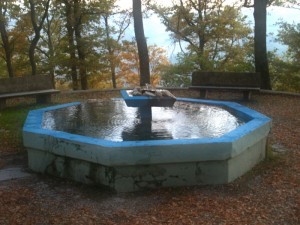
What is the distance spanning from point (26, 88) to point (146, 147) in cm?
717

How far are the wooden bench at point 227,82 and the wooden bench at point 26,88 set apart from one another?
4571 mm

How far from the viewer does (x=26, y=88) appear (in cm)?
1044

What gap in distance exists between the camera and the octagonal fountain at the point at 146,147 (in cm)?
446

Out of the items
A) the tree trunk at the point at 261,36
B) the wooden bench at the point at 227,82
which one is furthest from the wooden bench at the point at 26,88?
the tree trunk at the point at 261,36

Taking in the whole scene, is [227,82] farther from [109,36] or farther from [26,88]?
[109,36]

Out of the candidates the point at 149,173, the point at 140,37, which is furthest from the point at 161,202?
the point at 140,37

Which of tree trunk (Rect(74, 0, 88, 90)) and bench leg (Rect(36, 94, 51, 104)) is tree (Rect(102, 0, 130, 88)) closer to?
tree trunk (Rect(74, 0, 88, 90))

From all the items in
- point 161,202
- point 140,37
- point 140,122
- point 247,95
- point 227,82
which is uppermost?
point 140,37

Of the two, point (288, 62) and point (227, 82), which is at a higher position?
point (288, 62)

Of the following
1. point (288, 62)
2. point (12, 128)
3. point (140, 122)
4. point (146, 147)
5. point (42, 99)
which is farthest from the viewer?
point (288, 62)

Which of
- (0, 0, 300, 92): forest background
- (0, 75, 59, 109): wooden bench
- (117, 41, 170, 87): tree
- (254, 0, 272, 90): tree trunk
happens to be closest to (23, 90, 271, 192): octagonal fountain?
(0, 75, 59, 109): wooden bench

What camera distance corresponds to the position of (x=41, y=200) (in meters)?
4.37

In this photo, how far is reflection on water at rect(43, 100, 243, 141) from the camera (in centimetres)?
546

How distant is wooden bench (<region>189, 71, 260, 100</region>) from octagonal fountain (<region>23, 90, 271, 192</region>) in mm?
4254
